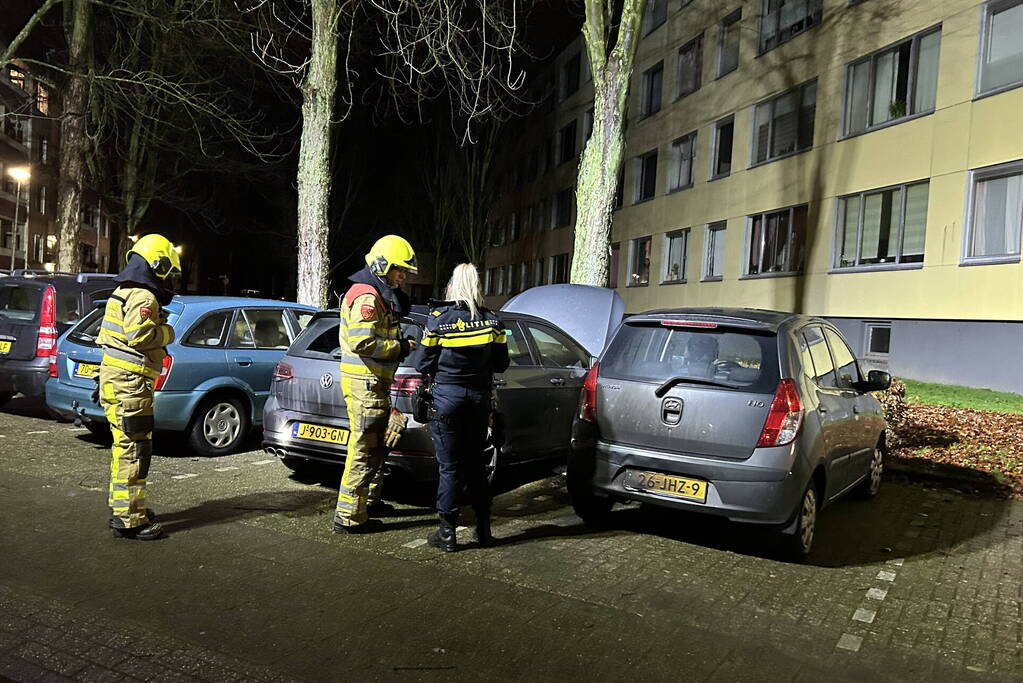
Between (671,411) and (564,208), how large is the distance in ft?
103

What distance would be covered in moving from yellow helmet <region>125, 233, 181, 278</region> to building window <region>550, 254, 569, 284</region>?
29.9 meters

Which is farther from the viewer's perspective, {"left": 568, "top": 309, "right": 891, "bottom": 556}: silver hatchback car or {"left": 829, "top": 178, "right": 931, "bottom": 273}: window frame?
{"left": 829, "top": 178, "right": 931, "bottom": 273}: window frame

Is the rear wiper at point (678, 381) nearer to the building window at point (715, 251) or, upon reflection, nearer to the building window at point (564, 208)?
the building window at point (715, 251)

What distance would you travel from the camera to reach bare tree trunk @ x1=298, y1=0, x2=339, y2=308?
11.9 m

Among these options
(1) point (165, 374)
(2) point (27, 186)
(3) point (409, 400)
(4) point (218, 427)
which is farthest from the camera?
(2) point (27, 186)

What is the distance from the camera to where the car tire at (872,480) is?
6656mm

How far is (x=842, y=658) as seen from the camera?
364 centimetres

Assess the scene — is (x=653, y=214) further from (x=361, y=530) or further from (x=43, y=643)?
(x=43, y=643)

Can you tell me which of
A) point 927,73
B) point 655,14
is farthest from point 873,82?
point 655,14

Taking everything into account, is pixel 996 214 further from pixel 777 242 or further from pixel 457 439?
pixel 457 439

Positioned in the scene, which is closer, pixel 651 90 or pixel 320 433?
pixel 320 433

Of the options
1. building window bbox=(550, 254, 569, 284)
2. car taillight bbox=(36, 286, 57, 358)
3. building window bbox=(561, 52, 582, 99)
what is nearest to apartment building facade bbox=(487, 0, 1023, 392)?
building window bbox=(550, 254, 569, 284)

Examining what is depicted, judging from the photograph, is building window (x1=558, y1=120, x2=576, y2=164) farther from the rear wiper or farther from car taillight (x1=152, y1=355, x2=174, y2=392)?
the rear wiper

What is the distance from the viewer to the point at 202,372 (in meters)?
7.39
